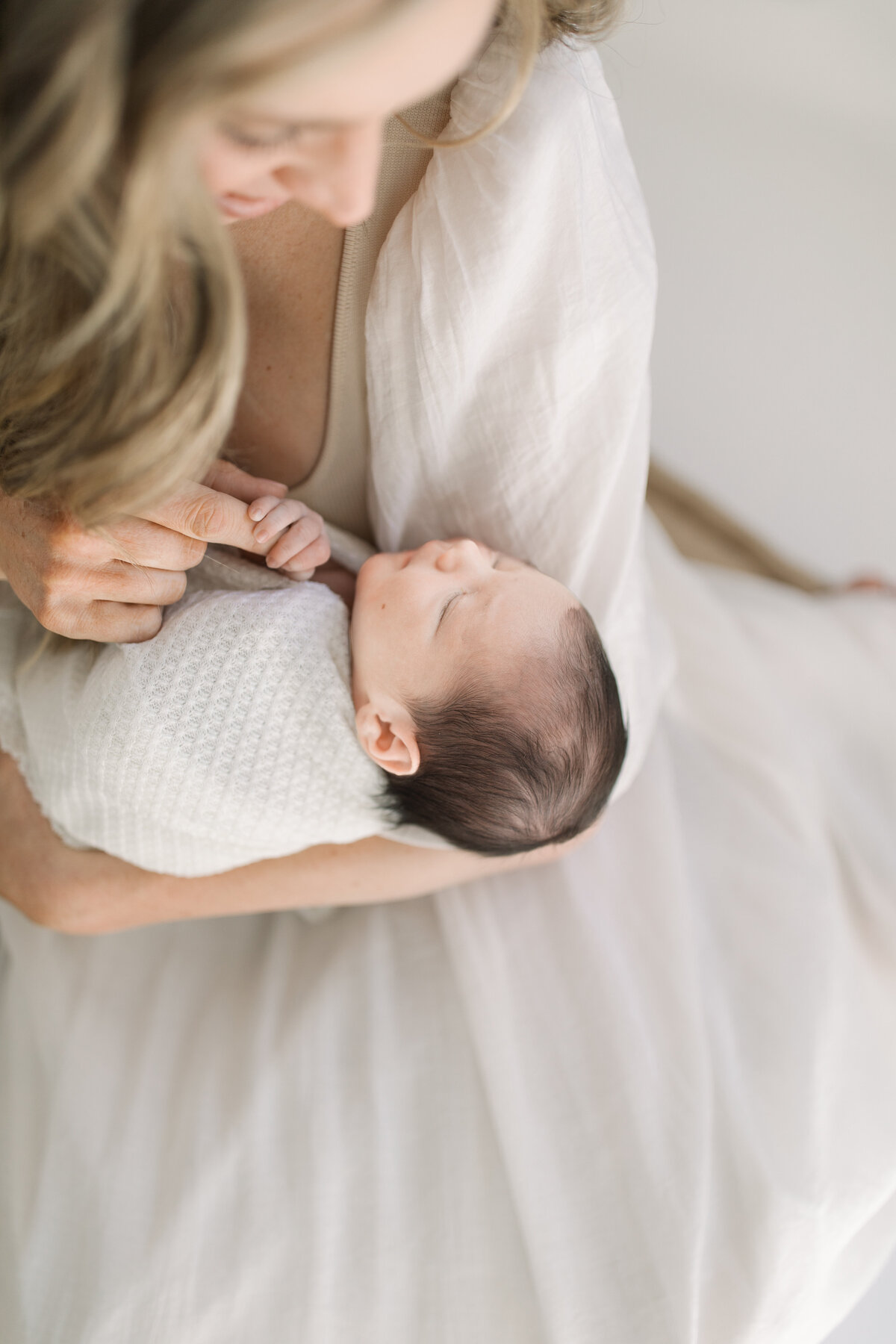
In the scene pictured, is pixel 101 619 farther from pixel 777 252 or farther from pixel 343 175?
pixel 777 252

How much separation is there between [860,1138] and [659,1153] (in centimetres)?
22

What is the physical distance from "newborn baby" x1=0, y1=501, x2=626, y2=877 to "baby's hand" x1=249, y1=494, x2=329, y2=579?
0.06 ft

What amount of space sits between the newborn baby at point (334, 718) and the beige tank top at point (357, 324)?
139mm

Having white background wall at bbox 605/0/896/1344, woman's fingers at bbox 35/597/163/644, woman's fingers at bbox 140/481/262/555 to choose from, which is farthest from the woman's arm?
white background wall at bbox 605/0/896/1344

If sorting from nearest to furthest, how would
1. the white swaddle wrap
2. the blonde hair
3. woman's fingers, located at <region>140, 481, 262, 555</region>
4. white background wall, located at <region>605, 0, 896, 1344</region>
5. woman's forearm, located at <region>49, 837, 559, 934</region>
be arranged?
the blonde hair
woman's fingers, located at <region>140, 481, 262, 555</region>
the white swaddle wrap
woman's forearm, located at <region>49, 837, 559, 934</region>
white background wall, located at <region>605, 0, 896, 1344</region>

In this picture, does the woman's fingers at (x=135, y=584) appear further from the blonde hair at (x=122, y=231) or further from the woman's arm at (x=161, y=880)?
the woman's arm at (x=161, y=880)

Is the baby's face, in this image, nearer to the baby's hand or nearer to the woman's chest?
the baby's hand

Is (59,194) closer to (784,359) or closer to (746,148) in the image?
(746,148)

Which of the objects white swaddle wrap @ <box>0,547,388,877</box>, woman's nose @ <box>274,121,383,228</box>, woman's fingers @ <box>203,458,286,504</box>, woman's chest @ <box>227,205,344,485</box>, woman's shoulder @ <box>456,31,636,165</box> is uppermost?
woman's shoulder @ <box>456,31,636,165</box>

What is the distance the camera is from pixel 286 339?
2.96 feet

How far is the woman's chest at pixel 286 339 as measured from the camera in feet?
2.80

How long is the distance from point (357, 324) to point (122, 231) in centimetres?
41

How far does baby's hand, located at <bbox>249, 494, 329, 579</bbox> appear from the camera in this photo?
30.7 inches

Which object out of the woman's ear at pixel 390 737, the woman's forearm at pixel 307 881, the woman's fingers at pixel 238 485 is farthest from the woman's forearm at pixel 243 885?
the woman's fingers at pixel 238 485
